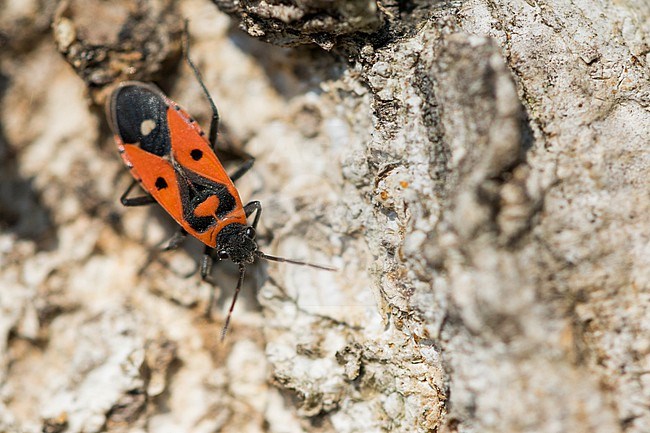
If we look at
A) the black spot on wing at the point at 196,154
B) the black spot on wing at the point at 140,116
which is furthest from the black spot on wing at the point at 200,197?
the black spot on wing at the point at 140,116

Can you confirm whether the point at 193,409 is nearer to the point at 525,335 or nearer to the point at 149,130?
the point at 149,130

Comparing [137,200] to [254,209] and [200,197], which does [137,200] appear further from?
[254,209]

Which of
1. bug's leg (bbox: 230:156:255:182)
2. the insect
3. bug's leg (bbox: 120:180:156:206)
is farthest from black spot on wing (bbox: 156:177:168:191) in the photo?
bug's leg (bbox: 230:156:255:182)

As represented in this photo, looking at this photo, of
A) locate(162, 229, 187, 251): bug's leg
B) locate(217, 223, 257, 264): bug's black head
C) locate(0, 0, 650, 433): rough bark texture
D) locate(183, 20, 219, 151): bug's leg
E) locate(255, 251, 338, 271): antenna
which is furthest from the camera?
locate(162, 229, 187, 251): bug's leg

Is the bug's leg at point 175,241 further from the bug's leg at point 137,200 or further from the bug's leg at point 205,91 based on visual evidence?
the bug's leg at point 205,91

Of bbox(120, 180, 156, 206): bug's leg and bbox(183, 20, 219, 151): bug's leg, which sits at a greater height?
bbox(183, 20, 219, 151): bug's leg

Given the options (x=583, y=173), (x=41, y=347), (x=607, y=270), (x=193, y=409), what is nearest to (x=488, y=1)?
(x=583, y=173)

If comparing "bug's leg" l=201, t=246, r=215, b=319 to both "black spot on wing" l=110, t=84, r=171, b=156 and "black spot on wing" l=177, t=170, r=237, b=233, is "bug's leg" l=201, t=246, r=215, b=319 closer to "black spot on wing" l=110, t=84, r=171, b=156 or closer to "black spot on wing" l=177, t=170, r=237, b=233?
"black spot on wing" l=177, t=170, r=237, b=233
